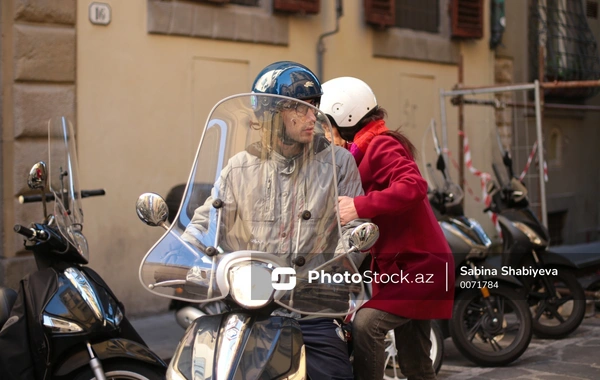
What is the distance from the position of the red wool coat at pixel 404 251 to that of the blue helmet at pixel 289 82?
0.56m

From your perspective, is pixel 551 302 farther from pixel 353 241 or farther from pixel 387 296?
pixel 353 241

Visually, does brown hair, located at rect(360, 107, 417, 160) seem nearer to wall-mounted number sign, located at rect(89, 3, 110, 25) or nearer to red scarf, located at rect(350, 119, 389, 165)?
red scarf, located at rect(350, 119, 389, 165)

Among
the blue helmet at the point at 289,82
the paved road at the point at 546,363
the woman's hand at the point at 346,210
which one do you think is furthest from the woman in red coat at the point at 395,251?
the paved road at the point at 546,363

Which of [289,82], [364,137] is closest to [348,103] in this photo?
[364,137]

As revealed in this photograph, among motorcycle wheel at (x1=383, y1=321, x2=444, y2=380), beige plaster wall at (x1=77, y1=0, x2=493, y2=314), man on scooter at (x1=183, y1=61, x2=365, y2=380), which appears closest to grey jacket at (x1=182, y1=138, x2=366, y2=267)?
man on scooter at (x1=183, y1=61, x2=365, y2=380)

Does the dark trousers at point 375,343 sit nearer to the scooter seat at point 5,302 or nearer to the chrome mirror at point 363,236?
the chrome mirror at point 363,236

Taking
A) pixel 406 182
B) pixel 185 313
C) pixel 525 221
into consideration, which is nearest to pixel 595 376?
pixel 525 221

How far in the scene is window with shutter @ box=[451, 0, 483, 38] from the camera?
1076 centimetres

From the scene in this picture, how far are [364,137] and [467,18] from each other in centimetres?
765

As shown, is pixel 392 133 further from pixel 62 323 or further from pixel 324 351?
pixel 62 323

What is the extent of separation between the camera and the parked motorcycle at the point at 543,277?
A: 673 centimetres

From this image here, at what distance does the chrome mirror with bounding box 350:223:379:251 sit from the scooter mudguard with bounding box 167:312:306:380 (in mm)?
334

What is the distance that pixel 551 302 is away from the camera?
670cm

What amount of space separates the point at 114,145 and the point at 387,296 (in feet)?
14.4
